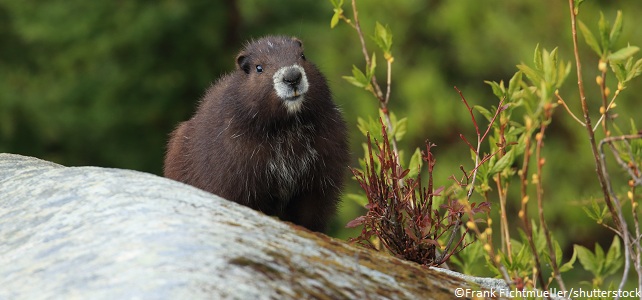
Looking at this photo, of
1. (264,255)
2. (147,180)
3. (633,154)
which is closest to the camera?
(264,255)

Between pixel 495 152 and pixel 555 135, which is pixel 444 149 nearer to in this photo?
pixel 555 135

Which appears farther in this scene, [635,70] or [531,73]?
[635,70]

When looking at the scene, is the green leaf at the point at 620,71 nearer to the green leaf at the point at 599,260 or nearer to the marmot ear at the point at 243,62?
the green leaf at the point at 599,260

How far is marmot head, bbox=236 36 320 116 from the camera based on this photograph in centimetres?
467

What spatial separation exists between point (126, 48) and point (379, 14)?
3017 mm

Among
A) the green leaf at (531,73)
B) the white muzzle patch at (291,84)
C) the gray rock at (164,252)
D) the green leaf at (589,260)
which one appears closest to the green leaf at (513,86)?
the green leaf at (531,73)

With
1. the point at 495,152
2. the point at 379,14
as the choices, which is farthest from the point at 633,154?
the point at 379,14

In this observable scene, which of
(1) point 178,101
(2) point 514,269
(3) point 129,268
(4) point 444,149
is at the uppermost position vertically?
(1) point 178,101

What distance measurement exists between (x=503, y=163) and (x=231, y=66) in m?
7.31

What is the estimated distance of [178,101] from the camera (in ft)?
35.7

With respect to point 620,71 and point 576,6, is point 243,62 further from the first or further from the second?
point 620,71

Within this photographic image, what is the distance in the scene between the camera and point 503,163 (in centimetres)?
399

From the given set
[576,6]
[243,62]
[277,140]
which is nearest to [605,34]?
[576,6]

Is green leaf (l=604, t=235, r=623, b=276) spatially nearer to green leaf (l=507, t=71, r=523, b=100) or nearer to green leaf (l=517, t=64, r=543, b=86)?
green leaf (l=507, t=71, r=523, b=100)
